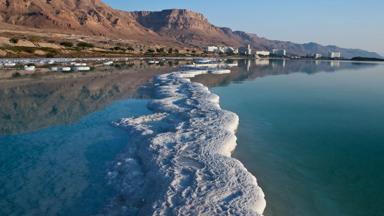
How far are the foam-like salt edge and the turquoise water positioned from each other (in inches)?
22.3

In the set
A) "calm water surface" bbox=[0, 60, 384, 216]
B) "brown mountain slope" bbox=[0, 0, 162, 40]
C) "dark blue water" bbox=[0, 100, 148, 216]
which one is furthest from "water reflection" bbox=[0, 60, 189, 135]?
"brown mountain slope" bbox=[0, 0, 162, 40]

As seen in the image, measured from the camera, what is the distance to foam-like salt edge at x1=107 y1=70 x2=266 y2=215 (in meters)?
7.18

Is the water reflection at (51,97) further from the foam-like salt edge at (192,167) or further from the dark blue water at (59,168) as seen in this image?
the foam-like salt edge at (192,167)

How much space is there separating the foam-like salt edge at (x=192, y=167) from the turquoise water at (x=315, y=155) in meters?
0.57

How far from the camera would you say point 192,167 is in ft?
29.7

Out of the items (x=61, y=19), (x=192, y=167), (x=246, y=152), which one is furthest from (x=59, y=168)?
(x=61, y=19)

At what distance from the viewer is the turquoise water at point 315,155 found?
7953mm

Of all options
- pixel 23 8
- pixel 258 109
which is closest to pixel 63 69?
pixel 258 109

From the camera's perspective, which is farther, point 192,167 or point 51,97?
point 51,97

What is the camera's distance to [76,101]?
1994 cm

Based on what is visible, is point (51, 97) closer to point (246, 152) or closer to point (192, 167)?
point (246, 152)

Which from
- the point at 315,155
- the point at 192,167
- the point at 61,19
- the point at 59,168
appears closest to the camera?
the point at 192,167

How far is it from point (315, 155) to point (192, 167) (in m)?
4.26

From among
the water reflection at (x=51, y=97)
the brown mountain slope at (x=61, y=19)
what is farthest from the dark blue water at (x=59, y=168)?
the brown mountain slope at (x=61, y=19)
